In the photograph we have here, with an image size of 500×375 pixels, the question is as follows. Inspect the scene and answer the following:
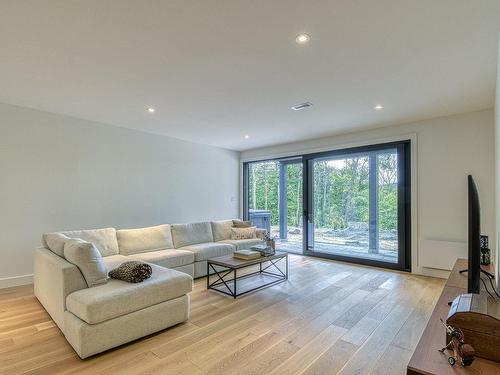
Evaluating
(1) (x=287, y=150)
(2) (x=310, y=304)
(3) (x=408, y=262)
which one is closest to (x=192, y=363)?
(2) (x=310, y=304)

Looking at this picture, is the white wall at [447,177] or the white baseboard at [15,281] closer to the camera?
the white baseboard at [15,281]

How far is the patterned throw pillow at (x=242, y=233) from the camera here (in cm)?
533

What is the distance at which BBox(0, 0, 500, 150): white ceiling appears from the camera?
1.88m

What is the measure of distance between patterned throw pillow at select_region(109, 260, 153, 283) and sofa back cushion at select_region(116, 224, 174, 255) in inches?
56.0

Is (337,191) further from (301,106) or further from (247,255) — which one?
(247,255)

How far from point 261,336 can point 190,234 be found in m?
2.67

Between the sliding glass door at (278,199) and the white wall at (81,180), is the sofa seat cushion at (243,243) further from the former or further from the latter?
the white wall at (81,180)

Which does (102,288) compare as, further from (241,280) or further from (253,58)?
(253,58)

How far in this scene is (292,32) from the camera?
2.11m

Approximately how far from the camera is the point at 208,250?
14.6ft

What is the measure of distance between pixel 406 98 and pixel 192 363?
3719mm

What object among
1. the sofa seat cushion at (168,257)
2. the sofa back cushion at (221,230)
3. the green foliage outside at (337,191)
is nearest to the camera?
the sofa seat cushion at (168,257)

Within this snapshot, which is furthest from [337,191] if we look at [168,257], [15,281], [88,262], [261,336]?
[15,281]

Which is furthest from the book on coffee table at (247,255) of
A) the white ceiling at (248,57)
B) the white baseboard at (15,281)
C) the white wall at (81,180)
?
the white baseboard at (15,281)
